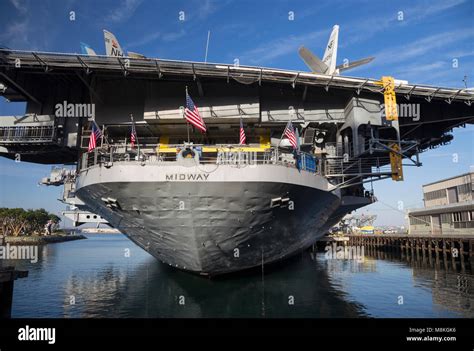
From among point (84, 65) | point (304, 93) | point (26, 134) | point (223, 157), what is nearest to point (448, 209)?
point (304, 93)

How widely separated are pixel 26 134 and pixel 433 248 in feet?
106

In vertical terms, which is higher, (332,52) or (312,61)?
(332,52)

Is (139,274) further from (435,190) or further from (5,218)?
(5,218)

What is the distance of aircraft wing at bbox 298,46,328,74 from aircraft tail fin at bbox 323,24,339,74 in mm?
329

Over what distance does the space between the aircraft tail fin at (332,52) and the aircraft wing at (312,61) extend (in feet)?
1.08

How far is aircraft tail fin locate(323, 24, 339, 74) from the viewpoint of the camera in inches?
719

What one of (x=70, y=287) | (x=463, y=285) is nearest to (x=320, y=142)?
(x=463, y=285)

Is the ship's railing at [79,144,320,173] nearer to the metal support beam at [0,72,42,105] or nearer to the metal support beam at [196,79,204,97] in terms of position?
the metal support beam at [196,79,204,97]

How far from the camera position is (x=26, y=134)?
15641 mm

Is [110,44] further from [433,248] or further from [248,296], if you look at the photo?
[433,248]

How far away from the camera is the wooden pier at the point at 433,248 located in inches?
939

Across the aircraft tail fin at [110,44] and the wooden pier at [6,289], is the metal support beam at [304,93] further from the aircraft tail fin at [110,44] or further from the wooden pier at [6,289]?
the wooden pier at [6,289]

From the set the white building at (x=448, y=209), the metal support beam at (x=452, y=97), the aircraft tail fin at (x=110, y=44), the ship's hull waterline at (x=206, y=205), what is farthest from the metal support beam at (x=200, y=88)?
the white building at (x=448, y=209)
